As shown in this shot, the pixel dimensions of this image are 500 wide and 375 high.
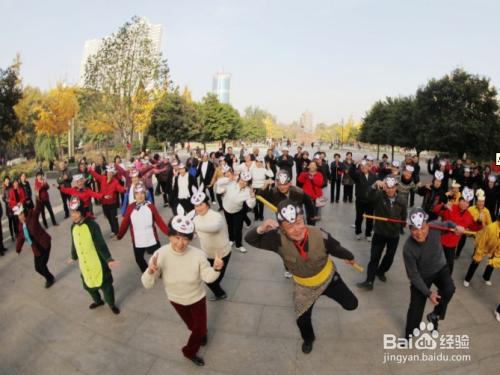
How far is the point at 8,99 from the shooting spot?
1955cm

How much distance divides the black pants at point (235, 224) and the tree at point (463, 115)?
1638cm

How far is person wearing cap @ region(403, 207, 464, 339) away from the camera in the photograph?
3574mm

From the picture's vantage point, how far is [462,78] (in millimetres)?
18922

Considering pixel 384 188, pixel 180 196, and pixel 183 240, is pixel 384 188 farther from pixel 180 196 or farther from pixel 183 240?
pixel 180 196

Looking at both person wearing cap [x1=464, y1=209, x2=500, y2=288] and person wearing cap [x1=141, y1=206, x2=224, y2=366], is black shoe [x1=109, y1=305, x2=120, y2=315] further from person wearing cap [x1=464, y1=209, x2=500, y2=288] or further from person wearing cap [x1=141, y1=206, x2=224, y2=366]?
person wearing cap [x1=464, y1=209, x2=500, y2=288]

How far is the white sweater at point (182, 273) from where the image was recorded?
11.5 ft

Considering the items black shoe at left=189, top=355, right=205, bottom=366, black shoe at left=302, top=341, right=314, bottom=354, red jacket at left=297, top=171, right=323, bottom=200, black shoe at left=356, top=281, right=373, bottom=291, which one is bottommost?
black shoe at left=189, top=355, right=205, bottom=366

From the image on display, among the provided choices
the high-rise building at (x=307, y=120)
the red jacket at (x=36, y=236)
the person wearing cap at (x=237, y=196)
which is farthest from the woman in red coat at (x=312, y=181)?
the high-rise building at (x=307, y=120)

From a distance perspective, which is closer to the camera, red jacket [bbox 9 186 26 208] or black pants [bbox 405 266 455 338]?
black pants [bbox 405 266 455 338]

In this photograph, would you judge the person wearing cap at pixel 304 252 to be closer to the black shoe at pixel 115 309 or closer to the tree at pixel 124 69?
the black shoe at pixel 115 309

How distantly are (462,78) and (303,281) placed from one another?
812 inches

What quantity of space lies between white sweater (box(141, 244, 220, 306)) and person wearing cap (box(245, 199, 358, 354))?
0.59 meters

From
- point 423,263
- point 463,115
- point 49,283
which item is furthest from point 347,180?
point 463,115

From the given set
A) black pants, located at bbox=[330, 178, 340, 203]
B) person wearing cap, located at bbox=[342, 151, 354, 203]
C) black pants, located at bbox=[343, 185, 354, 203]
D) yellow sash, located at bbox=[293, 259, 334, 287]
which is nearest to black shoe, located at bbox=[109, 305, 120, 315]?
yellow sash, located at bbox=[293, 259, 334, 287]
